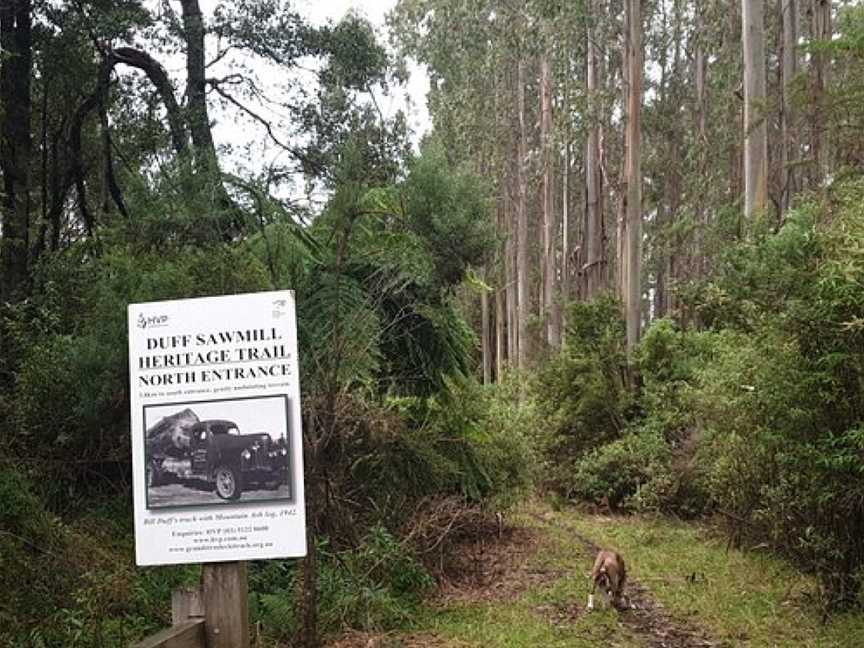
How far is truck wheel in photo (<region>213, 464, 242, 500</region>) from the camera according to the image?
4.23m

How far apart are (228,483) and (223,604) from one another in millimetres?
Answer: 571

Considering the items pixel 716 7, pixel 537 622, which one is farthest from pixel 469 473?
pixel 716 7

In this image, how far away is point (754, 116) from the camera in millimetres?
13219

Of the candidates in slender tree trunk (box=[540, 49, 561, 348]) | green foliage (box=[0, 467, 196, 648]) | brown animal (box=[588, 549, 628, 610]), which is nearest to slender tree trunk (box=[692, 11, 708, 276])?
slender tree trunk (box=[540, 49, 561, 348])

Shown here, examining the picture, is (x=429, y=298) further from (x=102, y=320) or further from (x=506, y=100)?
(x=506, y=100)

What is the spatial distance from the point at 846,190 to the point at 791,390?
5.18 ft

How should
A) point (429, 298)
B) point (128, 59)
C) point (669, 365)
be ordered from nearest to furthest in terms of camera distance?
point (429, 298)
point (128, 59)
point (669, 365)

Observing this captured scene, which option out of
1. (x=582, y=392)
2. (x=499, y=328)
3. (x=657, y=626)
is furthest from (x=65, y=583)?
(x=499, y=328)

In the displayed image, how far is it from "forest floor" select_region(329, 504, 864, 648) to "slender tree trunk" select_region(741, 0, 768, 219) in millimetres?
4965

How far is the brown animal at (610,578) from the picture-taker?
781cm

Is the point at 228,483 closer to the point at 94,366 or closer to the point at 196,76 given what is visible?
the point at 94,366

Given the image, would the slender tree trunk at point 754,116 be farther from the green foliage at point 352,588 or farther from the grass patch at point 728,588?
the green foliage at point 352,588

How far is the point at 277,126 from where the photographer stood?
40.8 feet

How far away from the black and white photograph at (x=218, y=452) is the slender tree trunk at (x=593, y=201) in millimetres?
17425
